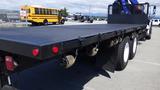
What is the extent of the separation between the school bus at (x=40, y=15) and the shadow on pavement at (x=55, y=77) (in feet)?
70.3

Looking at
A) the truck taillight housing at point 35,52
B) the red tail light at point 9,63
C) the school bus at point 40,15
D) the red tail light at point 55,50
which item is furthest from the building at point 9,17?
the truck taillight housing at point 35,52

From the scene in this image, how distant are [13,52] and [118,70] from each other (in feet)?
13.9

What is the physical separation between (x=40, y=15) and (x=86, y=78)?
25323 millimetres

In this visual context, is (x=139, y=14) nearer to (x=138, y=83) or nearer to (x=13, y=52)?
(x=138, y=83)

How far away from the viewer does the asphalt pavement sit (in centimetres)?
509

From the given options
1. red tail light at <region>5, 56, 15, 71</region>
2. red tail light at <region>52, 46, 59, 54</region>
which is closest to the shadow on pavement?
red tail light at <region>5, 56, 15, 71</region>

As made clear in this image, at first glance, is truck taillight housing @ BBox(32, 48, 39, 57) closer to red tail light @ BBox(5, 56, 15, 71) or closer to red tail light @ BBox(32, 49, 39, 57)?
red tail light @ BBox(32, 49, 39, 57)

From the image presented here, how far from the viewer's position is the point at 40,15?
98.4 feet

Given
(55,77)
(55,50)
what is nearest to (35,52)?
(55,50)

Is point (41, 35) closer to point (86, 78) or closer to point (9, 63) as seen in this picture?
point (9, 63)

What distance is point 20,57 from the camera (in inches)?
114

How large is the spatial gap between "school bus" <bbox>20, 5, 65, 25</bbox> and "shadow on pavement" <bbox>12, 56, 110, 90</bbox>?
21.4 metres

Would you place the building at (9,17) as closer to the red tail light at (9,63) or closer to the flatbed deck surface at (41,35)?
the flatbed deck surface at (41,35)

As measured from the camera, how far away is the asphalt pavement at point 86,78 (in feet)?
16.7
